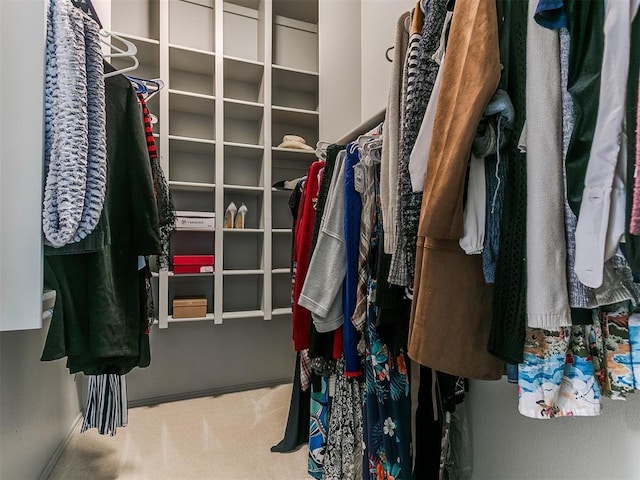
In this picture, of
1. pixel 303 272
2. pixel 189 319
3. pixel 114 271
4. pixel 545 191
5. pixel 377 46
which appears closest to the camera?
pixel 545 191

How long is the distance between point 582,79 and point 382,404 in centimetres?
100

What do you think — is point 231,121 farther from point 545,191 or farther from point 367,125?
point 545,191

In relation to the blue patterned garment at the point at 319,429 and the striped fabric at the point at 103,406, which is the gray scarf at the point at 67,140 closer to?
the striped fabric at the point at 103,406

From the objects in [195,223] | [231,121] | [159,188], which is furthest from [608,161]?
[231,121]

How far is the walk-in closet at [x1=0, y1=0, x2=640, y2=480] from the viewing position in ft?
1.85

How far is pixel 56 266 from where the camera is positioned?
94cm

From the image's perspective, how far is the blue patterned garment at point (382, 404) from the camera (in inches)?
42.4

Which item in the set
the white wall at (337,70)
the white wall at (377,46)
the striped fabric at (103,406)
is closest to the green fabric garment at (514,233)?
the white wall at (377,46)

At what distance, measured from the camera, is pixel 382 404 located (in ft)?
3.73

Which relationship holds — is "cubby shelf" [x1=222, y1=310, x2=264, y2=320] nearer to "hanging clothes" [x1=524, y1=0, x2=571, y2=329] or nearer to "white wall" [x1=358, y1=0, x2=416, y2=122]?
"white wall" [x1=358, y1=0, x2=416, y2=122]

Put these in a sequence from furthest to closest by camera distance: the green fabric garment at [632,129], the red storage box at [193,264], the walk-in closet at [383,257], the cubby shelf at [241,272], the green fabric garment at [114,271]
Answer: the cubby shelf at [241,272]
the red storage box at [193,264]
the green fabric garment at [114,271]
the walk-in closet at [383,257]
the green fabric garment at [632,129]

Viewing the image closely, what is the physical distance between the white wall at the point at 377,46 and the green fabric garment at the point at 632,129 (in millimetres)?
1244

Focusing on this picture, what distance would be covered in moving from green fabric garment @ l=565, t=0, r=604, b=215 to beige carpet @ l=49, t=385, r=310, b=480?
161 cm

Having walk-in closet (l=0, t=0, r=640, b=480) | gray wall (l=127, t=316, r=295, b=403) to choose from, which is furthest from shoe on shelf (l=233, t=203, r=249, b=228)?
gray wall (l=127, t=316, r=295, b=403)
